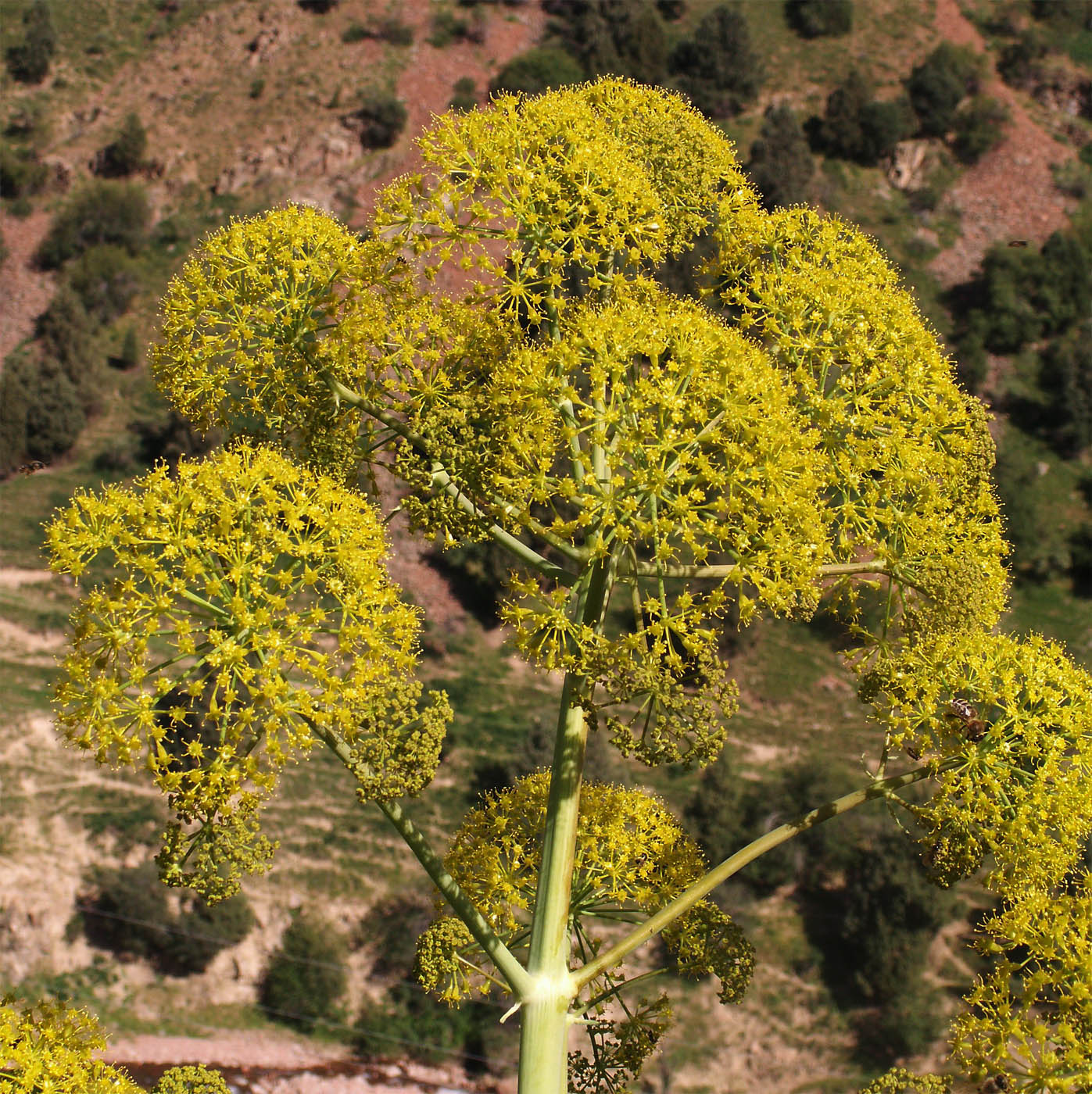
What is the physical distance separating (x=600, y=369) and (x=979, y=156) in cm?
6092

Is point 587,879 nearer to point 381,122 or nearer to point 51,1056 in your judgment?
point 51,1056

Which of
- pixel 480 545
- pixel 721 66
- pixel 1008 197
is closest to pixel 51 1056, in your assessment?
pixel 480 545

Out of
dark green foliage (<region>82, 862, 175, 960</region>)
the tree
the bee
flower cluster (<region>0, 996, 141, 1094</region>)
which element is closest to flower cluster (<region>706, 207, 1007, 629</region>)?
the tree

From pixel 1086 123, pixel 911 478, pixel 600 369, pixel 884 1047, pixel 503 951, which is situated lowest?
pixel 884 1047

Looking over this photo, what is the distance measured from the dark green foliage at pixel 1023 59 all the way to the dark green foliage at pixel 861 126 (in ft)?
28.1

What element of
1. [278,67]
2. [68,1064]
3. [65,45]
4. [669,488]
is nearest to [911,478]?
[669,488]

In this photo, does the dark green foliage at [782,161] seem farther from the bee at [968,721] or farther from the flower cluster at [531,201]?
the bee at [968,721]

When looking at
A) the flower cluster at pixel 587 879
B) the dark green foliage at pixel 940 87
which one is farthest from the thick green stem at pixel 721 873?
the dark green foliage at pixel 940 87

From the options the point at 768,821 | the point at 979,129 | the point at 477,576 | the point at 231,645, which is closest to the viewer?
the point at 231,645

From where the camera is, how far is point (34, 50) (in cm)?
6306

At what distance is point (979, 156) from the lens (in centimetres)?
5734

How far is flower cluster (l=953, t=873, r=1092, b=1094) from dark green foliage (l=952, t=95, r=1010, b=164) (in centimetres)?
6014

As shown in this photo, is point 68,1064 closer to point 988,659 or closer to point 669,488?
point 669,488

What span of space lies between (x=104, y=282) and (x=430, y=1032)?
4090cm
